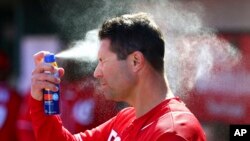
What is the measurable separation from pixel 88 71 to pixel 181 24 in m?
0.67

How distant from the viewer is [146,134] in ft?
11.7

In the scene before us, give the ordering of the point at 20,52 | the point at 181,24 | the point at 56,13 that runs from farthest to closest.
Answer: the point at 20,52, the point at 56,13, the point at 181,24

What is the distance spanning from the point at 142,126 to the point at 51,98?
0.47 m

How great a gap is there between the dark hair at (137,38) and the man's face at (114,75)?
30mm

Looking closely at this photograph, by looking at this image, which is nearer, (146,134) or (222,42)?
(146,134)

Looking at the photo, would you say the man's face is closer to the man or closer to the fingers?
the man

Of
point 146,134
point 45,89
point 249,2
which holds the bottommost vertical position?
point 146,134

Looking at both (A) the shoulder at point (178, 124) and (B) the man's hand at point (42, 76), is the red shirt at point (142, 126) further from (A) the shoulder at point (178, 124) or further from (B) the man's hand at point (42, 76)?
(B) the man's hand at point (42, 76)

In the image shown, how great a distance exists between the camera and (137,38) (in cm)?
372

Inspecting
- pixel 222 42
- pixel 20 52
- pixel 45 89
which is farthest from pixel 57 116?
pixel 20 52

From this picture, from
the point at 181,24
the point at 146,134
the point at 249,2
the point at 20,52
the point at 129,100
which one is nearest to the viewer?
the point at 146,134

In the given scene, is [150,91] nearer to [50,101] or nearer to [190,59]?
[50,101]


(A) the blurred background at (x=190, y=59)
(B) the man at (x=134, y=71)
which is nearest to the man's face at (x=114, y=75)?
(B) the man at (x=134, y=71)

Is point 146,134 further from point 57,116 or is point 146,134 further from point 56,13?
point 56,13
